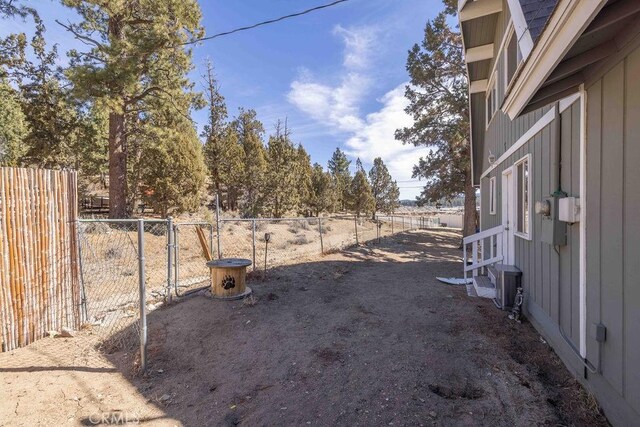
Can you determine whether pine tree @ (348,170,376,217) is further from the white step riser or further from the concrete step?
the white step riser

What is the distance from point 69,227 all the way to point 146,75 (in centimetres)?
1010

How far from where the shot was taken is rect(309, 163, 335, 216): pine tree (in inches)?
1207

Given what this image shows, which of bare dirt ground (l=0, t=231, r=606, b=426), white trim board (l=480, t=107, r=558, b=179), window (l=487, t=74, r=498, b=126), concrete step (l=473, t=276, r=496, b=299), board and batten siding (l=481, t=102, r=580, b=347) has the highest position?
window (l=487, t=74, r=498, b=126)

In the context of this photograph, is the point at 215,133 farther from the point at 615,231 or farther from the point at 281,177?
the point at 615,231

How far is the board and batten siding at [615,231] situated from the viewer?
7.00 ft

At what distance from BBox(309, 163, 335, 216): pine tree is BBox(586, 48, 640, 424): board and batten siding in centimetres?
2737

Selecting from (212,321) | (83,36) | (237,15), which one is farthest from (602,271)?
(83,36)

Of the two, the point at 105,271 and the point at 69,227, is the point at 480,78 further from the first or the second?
the point at 105,271

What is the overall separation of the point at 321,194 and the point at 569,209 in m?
28.2

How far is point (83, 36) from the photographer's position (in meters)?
11.3

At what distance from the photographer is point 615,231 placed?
2.38m

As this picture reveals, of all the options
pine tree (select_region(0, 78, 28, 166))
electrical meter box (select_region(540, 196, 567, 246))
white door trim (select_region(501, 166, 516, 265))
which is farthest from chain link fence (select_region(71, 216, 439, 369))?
pine tree (select_region(0, 78, 28, 166))

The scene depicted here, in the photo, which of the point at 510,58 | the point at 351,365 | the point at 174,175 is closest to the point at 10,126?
the point at 174,175

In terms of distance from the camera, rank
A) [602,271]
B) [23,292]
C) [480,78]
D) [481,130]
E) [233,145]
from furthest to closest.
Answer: [233,145] → [481,130] → [480,78] → [23,292] → [602,271]
